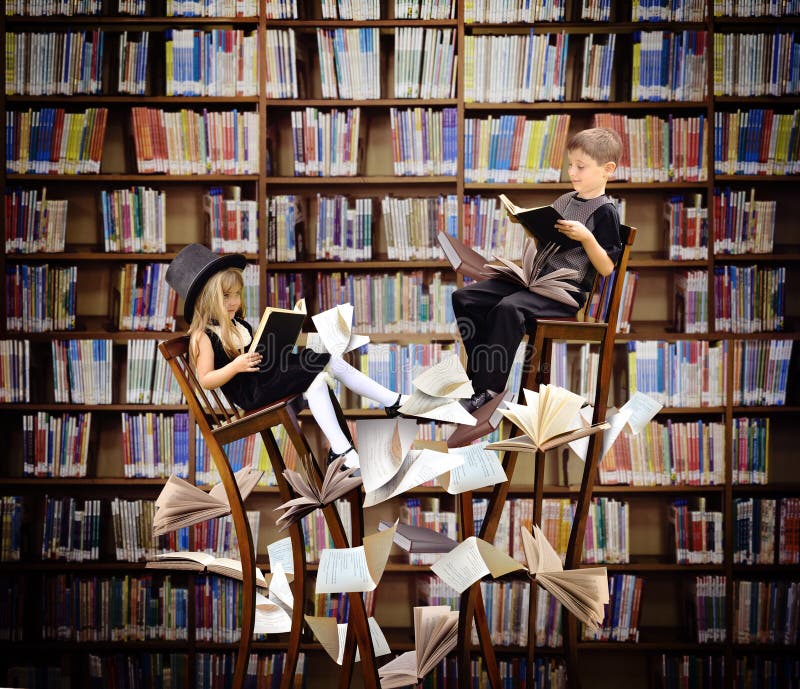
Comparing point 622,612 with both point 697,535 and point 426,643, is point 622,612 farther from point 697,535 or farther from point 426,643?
point 426,643

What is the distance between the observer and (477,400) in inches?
84.1

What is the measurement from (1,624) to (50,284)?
139 centimetres

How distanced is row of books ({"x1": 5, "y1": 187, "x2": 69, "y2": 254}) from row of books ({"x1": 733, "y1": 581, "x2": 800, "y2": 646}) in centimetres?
310

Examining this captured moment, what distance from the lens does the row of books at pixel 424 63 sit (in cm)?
351

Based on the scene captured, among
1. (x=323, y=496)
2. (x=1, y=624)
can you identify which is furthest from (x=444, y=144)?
(x=1, y=624)

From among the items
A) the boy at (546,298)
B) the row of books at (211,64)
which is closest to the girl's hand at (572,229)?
the boy at (546,298)

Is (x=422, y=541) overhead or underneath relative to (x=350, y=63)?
underneath

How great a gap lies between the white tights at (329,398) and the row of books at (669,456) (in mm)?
1552

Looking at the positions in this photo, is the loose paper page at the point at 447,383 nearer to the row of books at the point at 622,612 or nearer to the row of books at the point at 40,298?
the row of books at the point at 622,612

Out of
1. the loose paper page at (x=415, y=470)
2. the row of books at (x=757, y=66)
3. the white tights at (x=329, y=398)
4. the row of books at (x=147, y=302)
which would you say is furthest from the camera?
the row of books at (x=147, y=302)

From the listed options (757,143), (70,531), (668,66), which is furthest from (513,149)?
(70,531)

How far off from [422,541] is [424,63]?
2111mm

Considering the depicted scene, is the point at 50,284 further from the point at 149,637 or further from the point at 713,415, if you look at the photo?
the point at 713,415

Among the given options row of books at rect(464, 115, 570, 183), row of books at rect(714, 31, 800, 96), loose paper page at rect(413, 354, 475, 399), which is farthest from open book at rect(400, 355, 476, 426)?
row of books at rect(714, 31, 800, 96)
